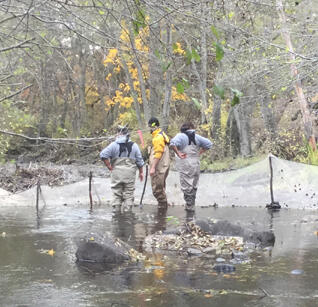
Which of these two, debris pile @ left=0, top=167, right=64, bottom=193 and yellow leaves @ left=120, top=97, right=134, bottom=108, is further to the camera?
yellow leaves @ left=120, top=97, right=134, bottom=108

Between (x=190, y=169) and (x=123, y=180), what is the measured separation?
1452mm

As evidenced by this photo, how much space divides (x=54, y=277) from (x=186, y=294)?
5.47 feet

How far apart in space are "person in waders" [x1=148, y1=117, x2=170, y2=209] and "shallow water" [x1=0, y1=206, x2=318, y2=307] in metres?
2.64

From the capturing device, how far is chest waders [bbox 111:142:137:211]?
37.4 feet

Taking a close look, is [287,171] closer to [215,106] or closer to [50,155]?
[215,106]

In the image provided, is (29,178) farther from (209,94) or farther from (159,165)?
(209,94)

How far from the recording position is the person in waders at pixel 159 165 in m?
12.3

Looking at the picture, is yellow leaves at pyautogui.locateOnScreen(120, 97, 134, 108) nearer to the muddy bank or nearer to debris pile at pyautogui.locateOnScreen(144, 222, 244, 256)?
the muddy bank

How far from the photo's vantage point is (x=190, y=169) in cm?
1178

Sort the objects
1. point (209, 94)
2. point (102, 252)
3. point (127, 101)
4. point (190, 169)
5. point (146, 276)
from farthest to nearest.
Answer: point (127, 101), point (209, 94), point (190, 169), point (102, 252), point (146, 276)

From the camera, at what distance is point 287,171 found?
12.1 meters

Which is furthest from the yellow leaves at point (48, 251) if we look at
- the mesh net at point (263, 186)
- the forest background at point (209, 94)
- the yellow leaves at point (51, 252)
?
the mesh net at point (263, 186)

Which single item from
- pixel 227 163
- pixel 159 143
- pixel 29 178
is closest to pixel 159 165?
pixel 159 143

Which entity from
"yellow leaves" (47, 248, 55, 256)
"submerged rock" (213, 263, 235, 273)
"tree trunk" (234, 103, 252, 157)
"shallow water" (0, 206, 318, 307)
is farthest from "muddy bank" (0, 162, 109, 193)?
"submerged rock" (213, 263, 235, 273)
